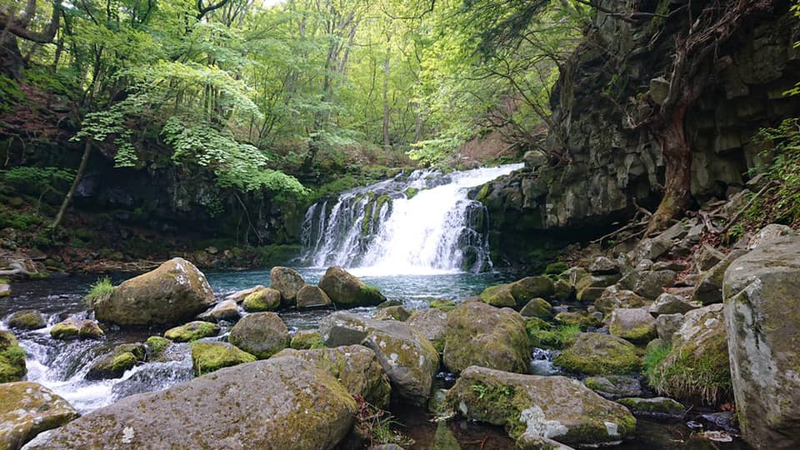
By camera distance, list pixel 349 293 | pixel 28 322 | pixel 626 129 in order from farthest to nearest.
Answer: pixel 626 129
pixel 349 293
pixel 28 322

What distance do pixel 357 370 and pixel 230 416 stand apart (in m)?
→ 1.28

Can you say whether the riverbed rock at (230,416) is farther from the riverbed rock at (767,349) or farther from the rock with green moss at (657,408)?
the riverbed rock at (767,349)

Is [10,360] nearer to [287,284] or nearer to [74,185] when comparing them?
[287,284]

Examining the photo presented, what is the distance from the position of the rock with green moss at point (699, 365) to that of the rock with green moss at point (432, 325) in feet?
7.69

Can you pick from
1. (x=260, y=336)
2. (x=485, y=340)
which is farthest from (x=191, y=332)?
(x=485, y=340)

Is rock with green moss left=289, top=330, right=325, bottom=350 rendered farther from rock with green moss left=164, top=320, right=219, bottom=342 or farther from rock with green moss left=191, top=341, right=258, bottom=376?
rock with green moss left=164, top=320, right=219, bottom=342

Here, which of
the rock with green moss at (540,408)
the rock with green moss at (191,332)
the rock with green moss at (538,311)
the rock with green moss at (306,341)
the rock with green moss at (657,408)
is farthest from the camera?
the rock with green moss at (538,311)

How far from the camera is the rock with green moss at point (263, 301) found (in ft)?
25.6

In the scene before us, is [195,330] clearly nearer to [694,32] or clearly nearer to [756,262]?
[756,262]

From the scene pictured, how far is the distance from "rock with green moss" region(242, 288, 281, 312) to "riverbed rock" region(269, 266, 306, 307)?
0.21 metres

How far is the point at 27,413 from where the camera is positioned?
2908 millimetres

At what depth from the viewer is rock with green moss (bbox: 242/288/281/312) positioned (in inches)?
307

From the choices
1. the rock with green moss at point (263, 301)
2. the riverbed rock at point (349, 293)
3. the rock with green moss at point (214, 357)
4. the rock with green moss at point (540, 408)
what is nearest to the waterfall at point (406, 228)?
the riverbed rock at point (349, 293)

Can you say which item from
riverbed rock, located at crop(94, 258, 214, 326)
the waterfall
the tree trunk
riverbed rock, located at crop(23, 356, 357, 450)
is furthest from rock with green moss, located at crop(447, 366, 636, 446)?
the tree trunk
